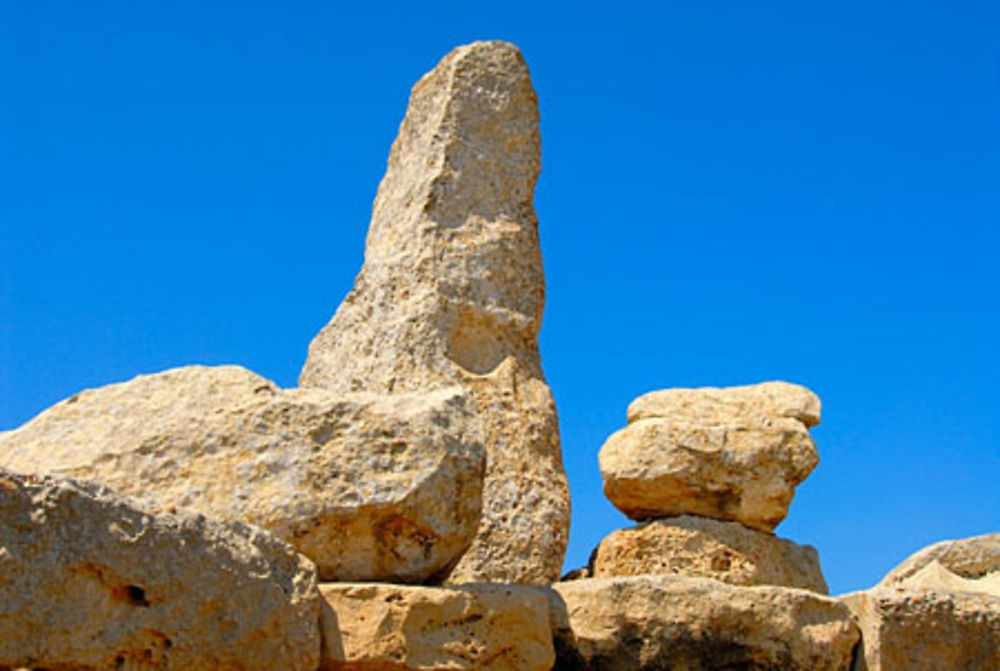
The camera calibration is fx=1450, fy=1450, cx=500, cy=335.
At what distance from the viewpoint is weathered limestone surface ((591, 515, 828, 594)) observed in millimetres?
7414

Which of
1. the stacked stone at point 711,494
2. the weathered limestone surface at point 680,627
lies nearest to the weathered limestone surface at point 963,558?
the stacked stone at point 711,494

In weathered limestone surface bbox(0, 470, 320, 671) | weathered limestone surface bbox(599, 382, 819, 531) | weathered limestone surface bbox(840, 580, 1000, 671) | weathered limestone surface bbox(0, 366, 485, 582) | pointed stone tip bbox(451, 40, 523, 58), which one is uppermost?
pointed stone tip bbox(451, 40, 523, 58)

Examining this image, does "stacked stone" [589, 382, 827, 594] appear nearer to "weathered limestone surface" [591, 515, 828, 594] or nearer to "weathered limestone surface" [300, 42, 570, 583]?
"weathered limestone surface" [591, 515, 828, 594]

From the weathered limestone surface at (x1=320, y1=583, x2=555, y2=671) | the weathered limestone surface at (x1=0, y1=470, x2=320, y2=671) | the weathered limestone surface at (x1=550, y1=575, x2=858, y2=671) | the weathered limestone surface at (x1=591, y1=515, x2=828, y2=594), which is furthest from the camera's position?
the weathered limestone surface at (x1=591, y1=515, x2=828, y2=594)

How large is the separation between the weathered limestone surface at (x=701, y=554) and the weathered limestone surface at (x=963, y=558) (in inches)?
107

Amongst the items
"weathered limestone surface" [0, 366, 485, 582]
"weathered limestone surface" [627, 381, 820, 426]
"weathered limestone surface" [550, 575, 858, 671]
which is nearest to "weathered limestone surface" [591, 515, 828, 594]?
"weathered limestone surface" [627, 381, 820, 426]

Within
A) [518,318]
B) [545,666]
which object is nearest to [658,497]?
[518,318]

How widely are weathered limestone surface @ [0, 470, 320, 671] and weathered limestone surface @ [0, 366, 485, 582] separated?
12.4 inches

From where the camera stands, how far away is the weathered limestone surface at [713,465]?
753cm

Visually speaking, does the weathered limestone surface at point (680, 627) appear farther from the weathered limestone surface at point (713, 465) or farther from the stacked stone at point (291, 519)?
the weathered limestone surface at point (713, 465)

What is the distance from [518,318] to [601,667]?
2499mm

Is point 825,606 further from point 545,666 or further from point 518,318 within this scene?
point 518,318

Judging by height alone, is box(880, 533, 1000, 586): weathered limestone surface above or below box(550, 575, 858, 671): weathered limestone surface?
above

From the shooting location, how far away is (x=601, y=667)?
5293 millimetres
